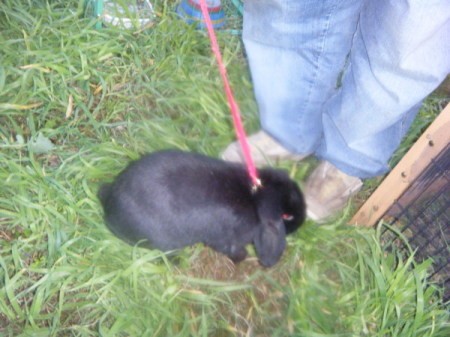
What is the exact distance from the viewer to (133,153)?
2.76m

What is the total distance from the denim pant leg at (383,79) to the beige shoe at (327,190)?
58 mm

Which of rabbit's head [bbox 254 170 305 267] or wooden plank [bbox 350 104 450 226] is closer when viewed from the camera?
wooden plank [bbox 350 104 450 226]

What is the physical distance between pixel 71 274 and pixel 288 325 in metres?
1.03

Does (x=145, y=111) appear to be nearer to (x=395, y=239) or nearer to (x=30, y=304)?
(x=30, y=304)

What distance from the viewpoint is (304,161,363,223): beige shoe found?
2777 mm

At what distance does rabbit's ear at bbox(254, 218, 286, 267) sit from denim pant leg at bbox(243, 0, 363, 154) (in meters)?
0.63

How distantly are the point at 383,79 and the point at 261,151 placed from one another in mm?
834

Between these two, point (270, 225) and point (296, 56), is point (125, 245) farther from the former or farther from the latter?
point (296, 56)

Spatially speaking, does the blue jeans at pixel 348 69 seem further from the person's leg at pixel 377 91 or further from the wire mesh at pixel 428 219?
the wire mesh at pixel 428 219

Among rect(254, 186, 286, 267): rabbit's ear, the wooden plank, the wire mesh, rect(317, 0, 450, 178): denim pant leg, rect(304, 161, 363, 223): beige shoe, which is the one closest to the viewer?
rect(317, 0, 450, 178): denim pant leg

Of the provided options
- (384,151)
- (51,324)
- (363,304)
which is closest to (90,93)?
(51,324)

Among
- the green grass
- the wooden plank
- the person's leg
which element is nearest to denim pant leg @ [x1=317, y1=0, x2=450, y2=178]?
the person's leg

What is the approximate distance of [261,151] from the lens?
9.20 ft

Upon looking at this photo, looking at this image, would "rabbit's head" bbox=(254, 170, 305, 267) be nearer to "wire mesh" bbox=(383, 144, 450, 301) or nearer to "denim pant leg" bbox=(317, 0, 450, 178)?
"denim pant leg" bbox=(317, 0, 450, 178)
